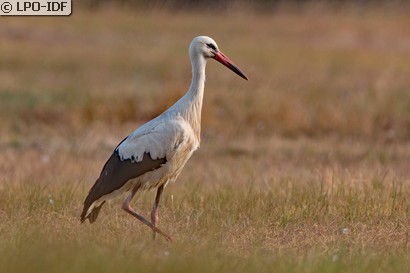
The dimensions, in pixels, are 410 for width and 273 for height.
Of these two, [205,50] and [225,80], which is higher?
[205,50]

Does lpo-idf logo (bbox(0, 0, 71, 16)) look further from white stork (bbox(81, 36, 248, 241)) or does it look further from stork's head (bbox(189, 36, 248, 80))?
white stork (bbox(81, 36, 248, 241))

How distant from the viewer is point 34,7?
572 inches

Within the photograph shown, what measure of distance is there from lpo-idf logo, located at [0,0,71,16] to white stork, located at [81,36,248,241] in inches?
236

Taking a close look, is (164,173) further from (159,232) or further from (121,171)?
(159,232)

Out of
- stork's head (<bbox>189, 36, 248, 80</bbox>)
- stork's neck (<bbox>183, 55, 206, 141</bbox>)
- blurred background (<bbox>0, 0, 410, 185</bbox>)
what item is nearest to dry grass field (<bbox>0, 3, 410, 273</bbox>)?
blurred background (<bbox>0, 0, 410, 185</bbox>)

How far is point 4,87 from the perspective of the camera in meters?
15.9

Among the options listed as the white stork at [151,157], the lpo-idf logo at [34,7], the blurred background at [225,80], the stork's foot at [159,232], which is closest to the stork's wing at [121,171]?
the white stork at [151,157]

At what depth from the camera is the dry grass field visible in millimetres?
6484

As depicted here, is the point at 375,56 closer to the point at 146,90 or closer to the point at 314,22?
the point at 314,22

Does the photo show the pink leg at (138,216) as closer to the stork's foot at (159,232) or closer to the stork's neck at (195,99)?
the stork's foot at (159,232)

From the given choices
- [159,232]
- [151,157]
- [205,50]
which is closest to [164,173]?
[151,157]

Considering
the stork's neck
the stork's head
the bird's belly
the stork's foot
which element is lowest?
the stork's foot

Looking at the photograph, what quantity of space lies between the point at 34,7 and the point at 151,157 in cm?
736

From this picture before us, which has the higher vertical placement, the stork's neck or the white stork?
the stork's neck
